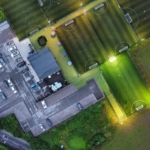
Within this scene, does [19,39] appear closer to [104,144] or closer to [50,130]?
[50,130]

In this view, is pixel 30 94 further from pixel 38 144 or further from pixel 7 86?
pixel 38 144

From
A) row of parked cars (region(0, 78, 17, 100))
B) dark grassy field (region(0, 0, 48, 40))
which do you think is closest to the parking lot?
row of parked cars (region(0, 78, 17, 100))

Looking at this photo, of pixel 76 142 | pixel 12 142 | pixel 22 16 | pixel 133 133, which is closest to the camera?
pixel 22 16

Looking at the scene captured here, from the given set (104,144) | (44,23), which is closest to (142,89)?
(104,144)

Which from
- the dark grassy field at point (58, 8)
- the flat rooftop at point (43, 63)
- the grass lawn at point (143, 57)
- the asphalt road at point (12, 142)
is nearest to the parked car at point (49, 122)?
the asphalt road at point (12, 142)

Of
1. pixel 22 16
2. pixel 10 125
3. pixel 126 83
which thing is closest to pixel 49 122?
pixel 10 125

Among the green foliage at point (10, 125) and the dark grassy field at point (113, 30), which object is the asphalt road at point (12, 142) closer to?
the green foliage at point (10, 125)

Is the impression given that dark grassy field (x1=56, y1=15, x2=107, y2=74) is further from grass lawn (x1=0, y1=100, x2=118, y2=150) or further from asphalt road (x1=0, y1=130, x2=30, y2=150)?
asphalt road (x1=0, y1=130, x2=30, y2=150)
